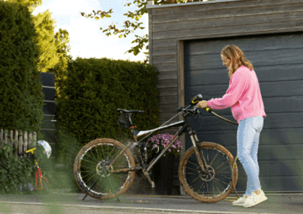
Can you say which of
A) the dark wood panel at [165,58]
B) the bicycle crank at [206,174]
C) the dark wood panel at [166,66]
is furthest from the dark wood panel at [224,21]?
the bicycle crank at [206,174]

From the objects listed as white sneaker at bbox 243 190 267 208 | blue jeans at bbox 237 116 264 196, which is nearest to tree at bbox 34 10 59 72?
blue jeans at bbox 237 116 264 196

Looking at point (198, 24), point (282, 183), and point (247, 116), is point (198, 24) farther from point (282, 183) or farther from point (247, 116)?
point (247, 116)

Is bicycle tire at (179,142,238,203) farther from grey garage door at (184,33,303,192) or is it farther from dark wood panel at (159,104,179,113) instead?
dark wood panel at (159,104,179,113)

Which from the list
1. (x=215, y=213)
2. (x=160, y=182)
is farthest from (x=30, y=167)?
(x=215, y=213)

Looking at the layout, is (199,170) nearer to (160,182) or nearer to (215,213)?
(215,213)

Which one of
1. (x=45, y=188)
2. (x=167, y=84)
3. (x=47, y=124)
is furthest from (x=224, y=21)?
(x=45, y=188)

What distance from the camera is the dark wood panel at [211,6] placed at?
19.9 ft

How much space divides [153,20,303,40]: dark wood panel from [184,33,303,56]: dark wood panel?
12cm

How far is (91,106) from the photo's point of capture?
5.38m

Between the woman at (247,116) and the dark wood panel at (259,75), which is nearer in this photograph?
the woman at (247,116)

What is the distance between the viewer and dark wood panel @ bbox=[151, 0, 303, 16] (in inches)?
238

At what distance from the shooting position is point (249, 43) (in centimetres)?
617

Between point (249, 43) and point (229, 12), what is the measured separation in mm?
607

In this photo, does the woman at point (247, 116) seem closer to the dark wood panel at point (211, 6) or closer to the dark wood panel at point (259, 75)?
the dark wood panel at point (259, 75)
